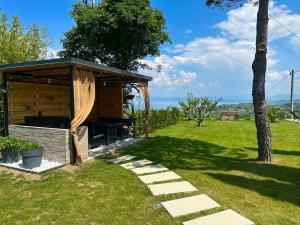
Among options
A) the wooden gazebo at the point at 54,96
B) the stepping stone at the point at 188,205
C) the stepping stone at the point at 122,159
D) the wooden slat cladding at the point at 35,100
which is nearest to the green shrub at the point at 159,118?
the wooden gazebo at the point at 54,96

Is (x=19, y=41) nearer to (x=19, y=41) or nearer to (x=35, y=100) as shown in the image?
(x=19, y=41)

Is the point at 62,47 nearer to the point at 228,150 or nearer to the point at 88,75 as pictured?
the point at 88,75

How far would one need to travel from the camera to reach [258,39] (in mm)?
8180

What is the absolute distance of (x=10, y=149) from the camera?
25.6ft

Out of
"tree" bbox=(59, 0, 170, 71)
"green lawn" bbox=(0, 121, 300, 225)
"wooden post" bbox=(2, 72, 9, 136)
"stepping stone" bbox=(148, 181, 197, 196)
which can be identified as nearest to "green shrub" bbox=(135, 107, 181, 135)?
"tree" bbox=(59, 0, 170, 71)

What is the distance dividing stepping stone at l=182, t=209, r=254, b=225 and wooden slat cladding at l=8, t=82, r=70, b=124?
7307mm

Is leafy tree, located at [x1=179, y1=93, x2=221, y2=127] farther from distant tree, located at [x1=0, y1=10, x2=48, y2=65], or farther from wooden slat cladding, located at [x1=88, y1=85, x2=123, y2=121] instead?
distant tree, located at [x1=0, y1=10, x2=48, y2=65]

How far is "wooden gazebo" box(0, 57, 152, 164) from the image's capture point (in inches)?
305

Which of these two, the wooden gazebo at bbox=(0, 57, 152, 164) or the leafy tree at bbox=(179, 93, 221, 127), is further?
the leafy tree at bbox=(179, 93, 221, 127)

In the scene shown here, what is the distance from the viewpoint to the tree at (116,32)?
14211 mm

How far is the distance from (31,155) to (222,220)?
16.4 ft

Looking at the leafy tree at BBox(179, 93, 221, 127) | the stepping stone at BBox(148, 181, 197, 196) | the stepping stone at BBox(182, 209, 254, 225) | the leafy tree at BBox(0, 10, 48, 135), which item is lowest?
the stepping stone at BBox(182, 209, 254, 225)

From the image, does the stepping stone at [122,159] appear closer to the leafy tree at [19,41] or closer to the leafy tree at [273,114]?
the leafy tree at [19,41]

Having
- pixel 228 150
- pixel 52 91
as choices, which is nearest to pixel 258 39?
pixel 228 150
